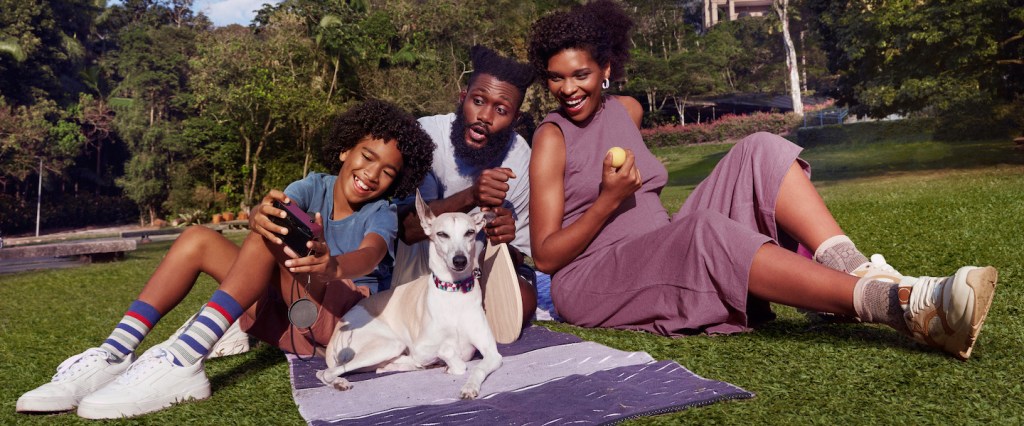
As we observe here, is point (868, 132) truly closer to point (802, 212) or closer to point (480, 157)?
point (480, 157)

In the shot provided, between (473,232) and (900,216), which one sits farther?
(900,216)

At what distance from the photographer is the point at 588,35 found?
438 centimetres

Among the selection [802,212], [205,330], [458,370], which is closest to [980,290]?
[802,212]

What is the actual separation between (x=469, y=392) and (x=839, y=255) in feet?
5.60

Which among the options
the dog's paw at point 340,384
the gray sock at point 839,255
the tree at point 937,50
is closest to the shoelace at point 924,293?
the gray sock at point 839,255

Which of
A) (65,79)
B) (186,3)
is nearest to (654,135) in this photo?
(186,3)

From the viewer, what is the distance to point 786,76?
62094 millimetres

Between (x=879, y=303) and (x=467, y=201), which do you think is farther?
(x=467, y=201)

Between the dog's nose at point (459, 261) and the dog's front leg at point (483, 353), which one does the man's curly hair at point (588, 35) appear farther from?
the dog's front leg at point (483, 353)

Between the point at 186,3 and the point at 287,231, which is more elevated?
the point at 186,3

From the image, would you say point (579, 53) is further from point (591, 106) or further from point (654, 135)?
point (654, 135)

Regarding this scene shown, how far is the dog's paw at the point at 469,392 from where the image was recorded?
3197 millimetres

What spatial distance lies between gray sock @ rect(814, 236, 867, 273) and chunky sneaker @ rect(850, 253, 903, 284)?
5cm

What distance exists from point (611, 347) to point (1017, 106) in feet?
95.5
